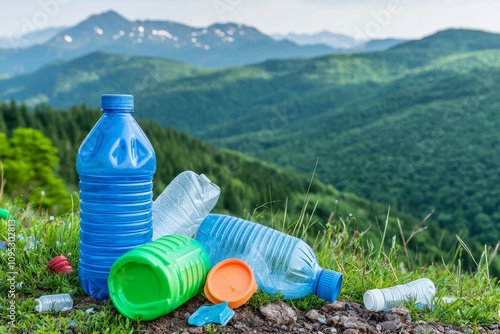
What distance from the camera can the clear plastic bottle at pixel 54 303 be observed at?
260 cm

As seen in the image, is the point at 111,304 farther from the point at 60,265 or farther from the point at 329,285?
the point at 329,285

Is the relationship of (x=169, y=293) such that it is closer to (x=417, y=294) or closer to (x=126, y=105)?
(x=126, y=105)

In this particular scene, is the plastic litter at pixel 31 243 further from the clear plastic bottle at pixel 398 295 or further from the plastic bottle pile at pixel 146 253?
the clear plastic bottle at pixel 398 295

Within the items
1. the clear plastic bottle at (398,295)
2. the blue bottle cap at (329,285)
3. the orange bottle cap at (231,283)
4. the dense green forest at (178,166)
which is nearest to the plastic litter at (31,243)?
the orange bottle cap at (231,283)

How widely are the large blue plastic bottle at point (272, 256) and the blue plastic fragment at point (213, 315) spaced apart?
354mm

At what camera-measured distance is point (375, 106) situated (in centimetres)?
12119

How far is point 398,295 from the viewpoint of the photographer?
9.57 ft

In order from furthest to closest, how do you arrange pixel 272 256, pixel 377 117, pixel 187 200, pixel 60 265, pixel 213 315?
pixel 377 117 < pixel 187 200 < pixel 60 265 < pixel 272 256 < pixel 213 315

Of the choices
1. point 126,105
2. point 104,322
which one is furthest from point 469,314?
point 126,105

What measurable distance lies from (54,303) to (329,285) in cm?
138

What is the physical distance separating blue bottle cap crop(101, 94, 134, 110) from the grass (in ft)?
3.25

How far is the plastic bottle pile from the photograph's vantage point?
8.06 feet

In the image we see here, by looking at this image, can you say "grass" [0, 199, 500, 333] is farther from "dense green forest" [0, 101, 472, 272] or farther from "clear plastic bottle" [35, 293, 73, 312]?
"dense green forest" [0, 101, 472, 272]

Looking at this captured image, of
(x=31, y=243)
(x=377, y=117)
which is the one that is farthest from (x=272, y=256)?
(x=377, y=117)
